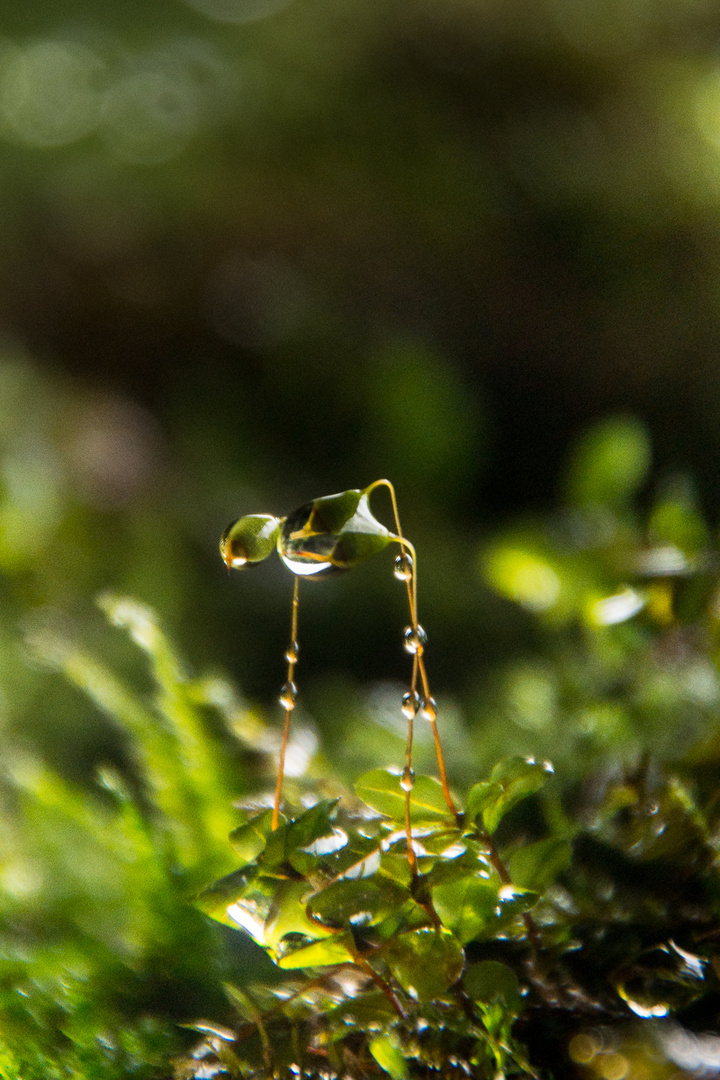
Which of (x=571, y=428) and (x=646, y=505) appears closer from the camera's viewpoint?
(x=646, y=505)

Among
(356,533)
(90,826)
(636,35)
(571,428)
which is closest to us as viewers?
(356,533)

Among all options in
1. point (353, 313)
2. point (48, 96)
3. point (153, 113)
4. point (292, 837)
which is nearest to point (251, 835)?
point (292, 837)

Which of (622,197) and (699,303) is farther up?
(622,197)

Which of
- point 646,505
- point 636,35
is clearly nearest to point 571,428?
point 646,505

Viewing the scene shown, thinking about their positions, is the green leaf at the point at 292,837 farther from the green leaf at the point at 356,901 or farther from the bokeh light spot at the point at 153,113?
the bokeh light spot at the point at 153,113

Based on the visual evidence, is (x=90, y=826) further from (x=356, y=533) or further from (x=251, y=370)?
(x=251, y=370)

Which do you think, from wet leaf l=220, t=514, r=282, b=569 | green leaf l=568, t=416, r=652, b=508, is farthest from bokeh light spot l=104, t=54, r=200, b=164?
wet leaf l=220, t=514, r=282, b=569
